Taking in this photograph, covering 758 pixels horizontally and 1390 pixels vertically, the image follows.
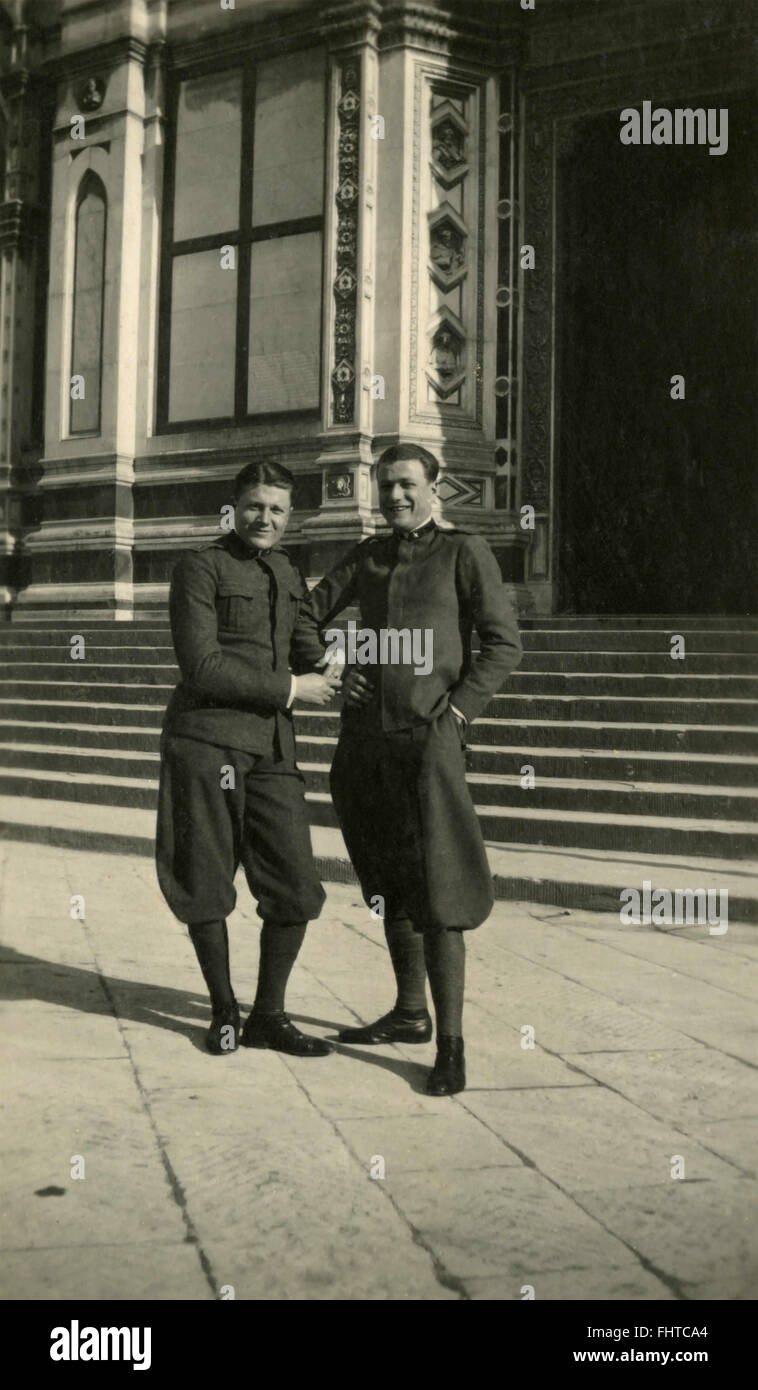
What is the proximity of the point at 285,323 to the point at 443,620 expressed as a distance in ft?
29.2

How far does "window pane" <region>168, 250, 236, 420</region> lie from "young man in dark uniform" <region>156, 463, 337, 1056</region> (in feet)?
28.9

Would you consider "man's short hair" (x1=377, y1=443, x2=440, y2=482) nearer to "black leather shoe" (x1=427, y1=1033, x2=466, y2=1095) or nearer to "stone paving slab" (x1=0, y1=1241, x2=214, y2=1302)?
"black leather shoe" (x1=427, y1=1033, x2=466, y2=1095)

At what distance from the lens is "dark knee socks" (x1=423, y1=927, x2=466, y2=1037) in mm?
3645

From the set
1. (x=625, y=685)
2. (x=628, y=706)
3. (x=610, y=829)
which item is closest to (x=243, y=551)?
(x=610, y=829)

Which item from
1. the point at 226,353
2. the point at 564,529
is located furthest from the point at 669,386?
the point at 226,353

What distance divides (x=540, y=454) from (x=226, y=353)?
131 inches

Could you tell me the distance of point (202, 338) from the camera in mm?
12562

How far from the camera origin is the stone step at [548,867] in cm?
618

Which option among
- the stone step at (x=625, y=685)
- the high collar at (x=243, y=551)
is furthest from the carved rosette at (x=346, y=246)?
the high collar at (x=243, y=551)

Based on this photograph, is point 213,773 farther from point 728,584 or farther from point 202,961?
point 728,584

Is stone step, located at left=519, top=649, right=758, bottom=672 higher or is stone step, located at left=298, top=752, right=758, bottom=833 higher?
stone step, located at left=519, top=649, right=758, bottom=672

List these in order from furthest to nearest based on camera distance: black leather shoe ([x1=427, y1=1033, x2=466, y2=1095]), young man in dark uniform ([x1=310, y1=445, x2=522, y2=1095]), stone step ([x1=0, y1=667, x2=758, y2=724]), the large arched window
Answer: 1. the large arched window
2. stone step ([x1=0, y1=667, x2=758, y2=724])
3. young man in dark uniform ([x1=310, y1=445, x2=522, y2=1095])
4. black leather shoe ([x1=427, y1=1033, x2=466, y2=1095])

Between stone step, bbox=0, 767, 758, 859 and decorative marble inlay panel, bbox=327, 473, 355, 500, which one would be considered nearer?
stone step, bbox=0, 767, 758, 859

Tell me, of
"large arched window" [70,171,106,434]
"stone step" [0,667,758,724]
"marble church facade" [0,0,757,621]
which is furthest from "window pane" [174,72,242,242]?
"stone step" [0,667,758,724]
